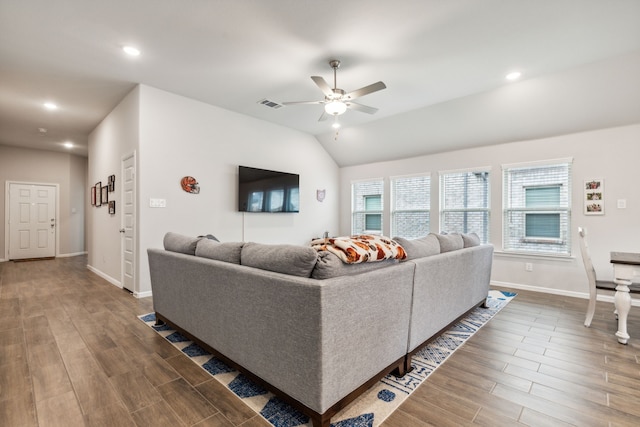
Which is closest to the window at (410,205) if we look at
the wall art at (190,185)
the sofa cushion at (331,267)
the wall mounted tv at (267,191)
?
the wall mounted tv at (267,191)

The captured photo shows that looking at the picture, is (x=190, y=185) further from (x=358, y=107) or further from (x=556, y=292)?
(x=556, y=292)

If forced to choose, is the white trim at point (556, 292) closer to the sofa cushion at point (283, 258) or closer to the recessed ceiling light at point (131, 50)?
the sofa cushion at point (283, 258)

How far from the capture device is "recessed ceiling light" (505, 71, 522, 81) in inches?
143

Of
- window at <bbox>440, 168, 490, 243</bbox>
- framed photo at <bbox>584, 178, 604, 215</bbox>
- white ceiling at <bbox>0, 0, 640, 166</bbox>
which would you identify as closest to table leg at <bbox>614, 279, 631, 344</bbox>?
framed photo at <bbox>584, 178, 604, 215</bbox>

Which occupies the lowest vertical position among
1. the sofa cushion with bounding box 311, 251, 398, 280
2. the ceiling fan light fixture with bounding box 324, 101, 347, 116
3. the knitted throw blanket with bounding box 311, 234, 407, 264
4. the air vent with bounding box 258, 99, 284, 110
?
the sofa cushion with bounding box 311, 251, 398, 280

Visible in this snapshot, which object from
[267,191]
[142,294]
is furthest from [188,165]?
[142,294]

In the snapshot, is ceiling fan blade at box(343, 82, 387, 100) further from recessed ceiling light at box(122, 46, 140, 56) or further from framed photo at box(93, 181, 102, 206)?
framed photo at box(93, 181, 102, 206)

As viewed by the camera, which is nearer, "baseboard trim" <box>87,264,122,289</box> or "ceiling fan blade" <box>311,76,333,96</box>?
"ceiling fan blade" <box>311,76,333,96</box>

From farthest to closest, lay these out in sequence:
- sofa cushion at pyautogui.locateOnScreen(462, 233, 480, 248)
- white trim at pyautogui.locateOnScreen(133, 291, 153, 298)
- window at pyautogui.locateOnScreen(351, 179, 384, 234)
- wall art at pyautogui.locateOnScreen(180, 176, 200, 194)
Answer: window at pyautogui.locateOnScreen(351, 179, 384, 234) < wall art at pyautogui.locateOnScreen(180, 176, 200, 194) < white trim at pyautogui.locateOnScreen(133, 291, 153, 298) < sofa cushion at pyautogui.locateOnScreen(462, 233, 480, 248)

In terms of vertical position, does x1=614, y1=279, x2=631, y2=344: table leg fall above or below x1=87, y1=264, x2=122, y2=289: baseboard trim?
above

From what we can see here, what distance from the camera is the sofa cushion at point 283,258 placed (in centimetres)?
155

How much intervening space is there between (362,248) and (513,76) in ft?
11.4

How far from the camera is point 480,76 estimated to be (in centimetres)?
371

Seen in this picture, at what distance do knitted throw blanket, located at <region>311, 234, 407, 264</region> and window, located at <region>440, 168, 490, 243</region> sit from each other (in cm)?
373
